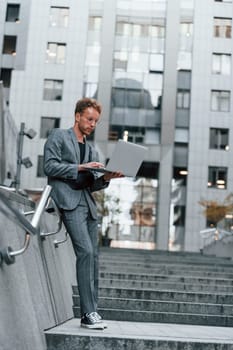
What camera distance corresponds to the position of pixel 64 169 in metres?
3.37

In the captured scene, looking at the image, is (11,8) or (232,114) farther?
(232,114)

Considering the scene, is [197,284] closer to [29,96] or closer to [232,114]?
[232,114]

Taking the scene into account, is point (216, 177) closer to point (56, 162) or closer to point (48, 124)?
point (48, 124)

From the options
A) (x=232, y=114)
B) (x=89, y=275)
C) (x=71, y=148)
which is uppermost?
(x=232, y=114)

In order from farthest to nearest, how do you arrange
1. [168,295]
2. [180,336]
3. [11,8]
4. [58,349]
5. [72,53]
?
[72,53] → [11,8] → [168,295] → [180,336] → [58,349]

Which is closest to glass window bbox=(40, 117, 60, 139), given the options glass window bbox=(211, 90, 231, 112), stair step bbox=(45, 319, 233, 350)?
glass window bbox=(211, 90, 231, 112)

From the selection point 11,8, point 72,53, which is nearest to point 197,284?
point 11,8

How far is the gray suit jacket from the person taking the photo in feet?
11.1

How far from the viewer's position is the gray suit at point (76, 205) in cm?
336

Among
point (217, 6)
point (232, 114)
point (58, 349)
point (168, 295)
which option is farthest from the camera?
point (232, 114)

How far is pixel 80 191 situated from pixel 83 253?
1.40ft

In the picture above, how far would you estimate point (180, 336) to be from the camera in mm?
3318

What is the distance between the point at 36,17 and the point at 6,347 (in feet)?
27.6

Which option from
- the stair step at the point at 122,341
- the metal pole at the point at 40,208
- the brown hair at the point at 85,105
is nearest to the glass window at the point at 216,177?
the brown hair at the point at 85,105
